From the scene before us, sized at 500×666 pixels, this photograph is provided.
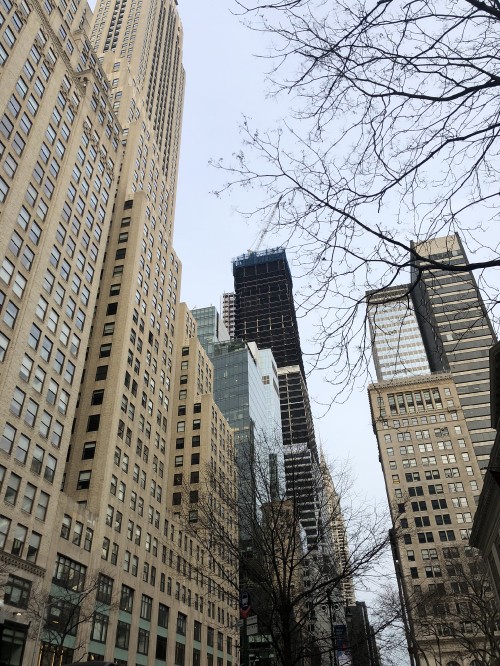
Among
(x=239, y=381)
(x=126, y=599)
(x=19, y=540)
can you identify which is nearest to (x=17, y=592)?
(x=19, y=540)

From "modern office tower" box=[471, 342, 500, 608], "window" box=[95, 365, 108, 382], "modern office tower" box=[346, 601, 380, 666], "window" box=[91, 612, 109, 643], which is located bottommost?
"modern office tower" box=[346, 601, 380, 666]

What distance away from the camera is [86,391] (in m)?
56.8

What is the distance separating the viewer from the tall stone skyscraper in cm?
3928

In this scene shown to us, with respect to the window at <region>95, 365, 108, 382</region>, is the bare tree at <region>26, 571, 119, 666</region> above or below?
below

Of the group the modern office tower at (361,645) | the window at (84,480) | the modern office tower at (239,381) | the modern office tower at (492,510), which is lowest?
the modern office tower at (361,645)

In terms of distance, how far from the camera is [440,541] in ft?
297

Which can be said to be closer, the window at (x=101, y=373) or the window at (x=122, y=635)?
the window at (x=122, y=635)

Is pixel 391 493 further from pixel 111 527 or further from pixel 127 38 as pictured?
pixel 127 38

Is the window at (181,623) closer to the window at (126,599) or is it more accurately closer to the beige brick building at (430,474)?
the window at (126,599)

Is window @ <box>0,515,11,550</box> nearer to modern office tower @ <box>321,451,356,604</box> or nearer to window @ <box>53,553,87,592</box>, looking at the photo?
window @ <box>53,553,87,592</box>

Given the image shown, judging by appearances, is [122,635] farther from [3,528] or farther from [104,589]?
A: [3,528]

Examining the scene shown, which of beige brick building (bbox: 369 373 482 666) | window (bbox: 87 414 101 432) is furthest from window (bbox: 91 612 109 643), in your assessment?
beige brick building (bbox: 369 373 482 666)

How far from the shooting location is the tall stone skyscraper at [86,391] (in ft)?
129

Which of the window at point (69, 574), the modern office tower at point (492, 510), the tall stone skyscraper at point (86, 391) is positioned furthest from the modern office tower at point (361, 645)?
the window at point (69, 574)
